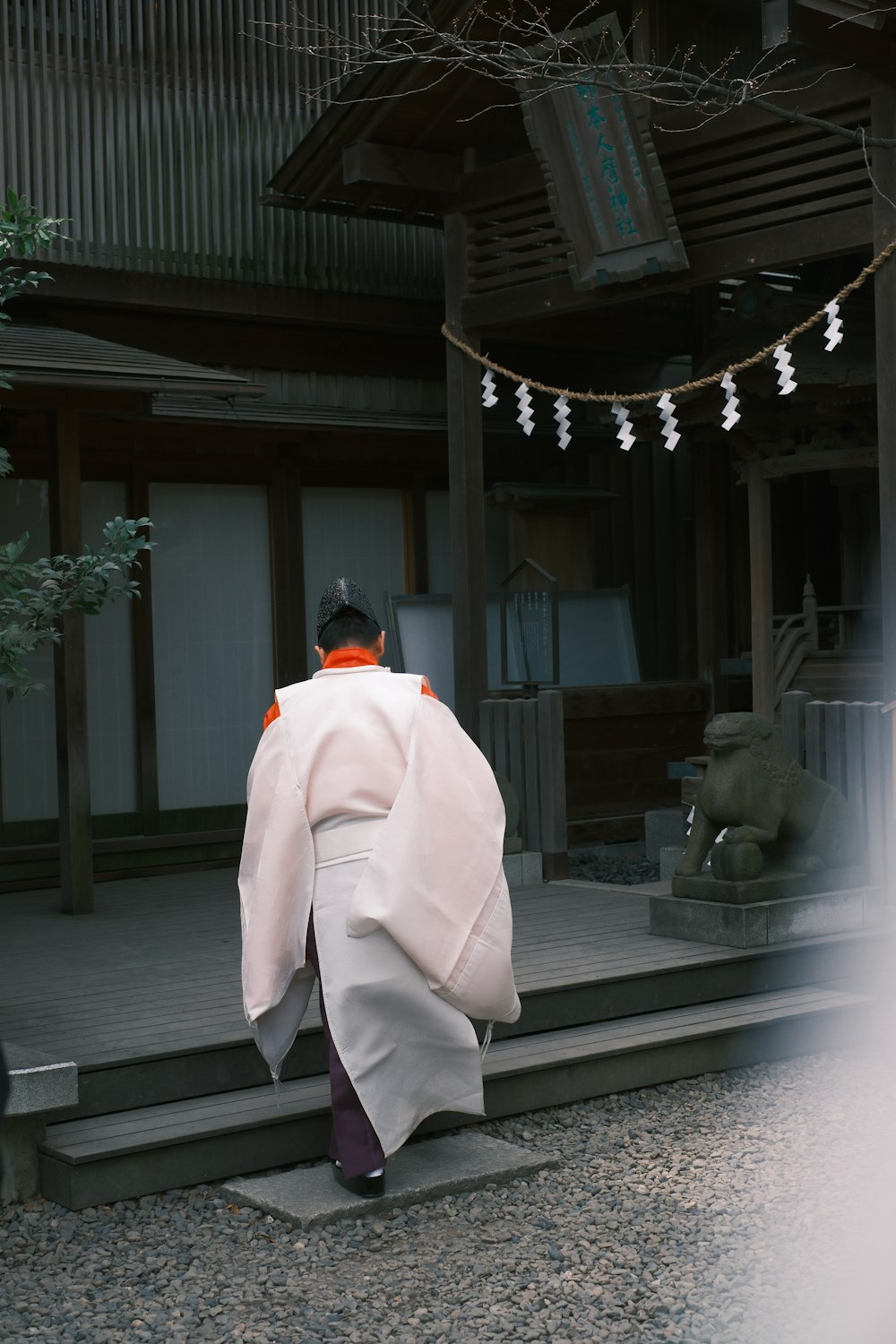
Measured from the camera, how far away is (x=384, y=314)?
403 inches

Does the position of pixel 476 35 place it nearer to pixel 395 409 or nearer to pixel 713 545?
pixel 395 409

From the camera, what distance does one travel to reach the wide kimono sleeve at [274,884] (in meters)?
4.64

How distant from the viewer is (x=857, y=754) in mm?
7543

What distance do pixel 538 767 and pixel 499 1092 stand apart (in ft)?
11.2

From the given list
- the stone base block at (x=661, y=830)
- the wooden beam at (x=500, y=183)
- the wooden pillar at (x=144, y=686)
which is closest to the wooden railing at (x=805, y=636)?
the stone base block at (x=661, y=830)

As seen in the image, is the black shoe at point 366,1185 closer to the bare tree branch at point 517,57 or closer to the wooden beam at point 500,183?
the bare tree branch at point 517,57

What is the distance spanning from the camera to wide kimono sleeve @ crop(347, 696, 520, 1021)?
4574 mm

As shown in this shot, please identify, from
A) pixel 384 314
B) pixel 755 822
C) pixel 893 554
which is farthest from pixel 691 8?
pixel 755 822

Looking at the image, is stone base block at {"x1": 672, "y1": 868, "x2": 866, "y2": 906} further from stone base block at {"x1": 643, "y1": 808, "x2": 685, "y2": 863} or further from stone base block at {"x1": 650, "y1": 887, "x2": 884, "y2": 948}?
stone base block at {"x1": 643, "y1": 808, "x2": 685, "y2": 863}

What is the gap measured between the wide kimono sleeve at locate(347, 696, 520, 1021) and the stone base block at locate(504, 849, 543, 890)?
3.94m

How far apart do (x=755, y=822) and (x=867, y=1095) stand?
136 centimetres

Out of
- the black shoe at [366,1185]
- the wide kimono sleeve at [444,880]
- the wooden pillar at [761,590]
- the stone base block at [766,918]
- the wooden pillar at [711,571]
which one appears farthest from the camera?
the wooden pillar at [711,571]

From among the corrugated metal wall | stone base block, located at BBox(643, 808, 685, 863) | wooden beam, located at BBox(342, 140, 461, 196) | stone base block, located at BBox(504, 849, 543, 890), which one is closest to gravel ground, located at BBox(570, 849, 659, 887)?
stone base block, located at BBox(643, 808, 685, 863)

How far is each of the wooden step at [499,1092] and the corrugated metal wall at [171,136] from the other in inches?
215
